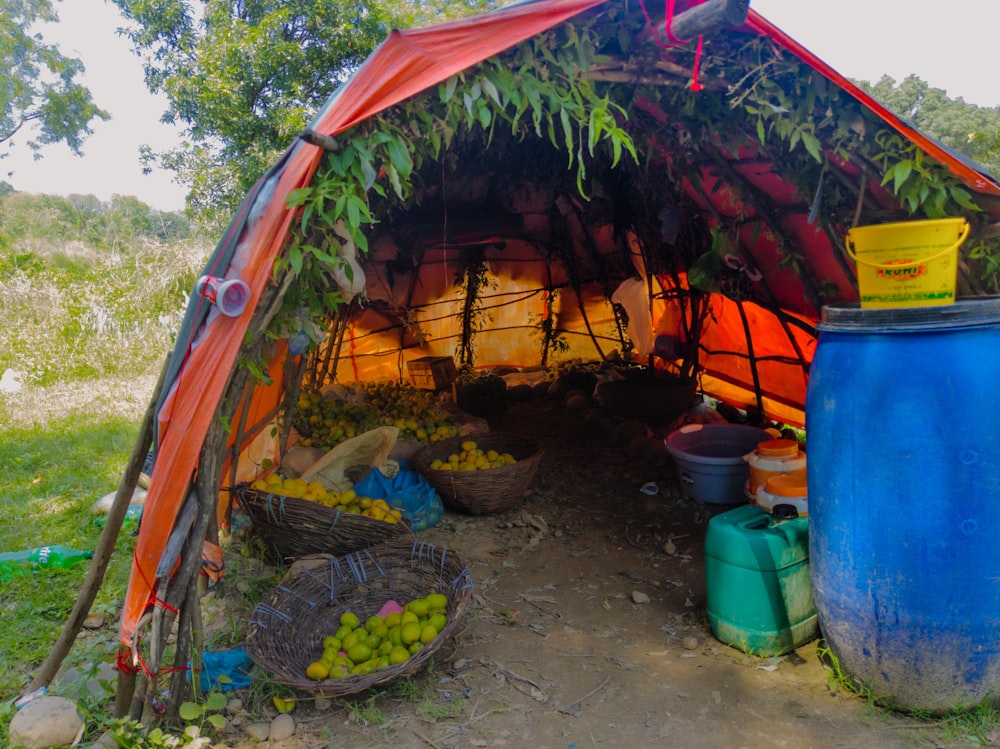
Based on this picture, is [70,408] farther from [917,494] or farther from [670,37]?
[917,494]

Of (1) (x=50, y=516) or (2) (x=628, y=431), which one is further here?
(2) (x=628, y=431)

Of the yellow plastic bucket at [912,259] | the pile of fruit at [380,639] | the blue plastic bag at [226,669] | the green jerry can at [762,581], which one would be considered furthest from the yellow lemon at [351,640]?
the yellow plastic bucket at [912,259]

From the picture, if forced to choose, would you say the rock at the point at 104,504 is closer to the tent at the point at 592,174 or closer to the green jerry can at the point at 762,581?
the tent at the point at 592,174

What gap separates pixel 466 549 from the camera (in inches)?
168

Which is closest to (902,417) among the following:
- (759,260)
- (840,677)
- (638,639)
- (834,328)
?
(834,328)

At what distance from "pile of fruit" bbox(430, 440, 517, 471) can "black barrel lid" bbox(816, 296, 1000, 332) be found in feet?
9.09

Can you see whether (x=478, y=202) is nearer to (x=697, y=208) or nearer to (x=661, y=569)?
(x=697, y=208)

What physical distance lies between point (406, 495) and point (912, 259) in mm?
3365

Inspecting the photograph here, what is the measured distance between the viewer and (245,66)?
10852 mm

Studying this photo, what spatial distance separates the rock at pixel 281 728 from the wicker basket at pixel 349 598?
162mm

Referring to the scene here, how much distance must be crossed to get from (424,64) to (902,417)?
7.16 feet

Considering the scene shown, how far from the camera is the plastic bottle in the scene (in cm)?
390

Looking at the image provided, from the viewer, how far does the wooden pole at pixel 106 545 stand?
8.09ft

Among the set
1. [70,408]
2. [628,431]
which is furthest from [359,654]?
[70,408]
